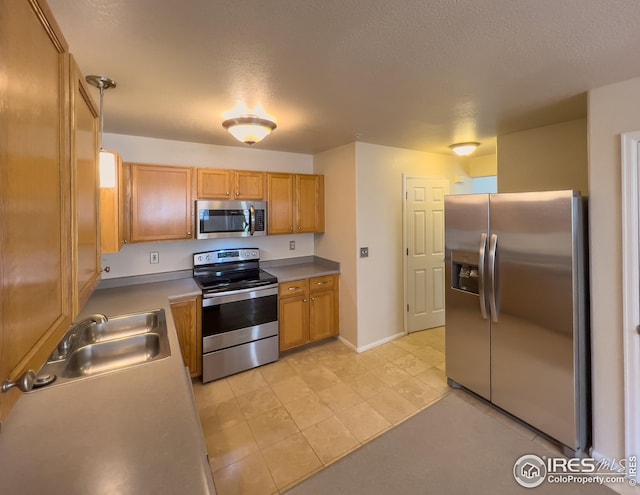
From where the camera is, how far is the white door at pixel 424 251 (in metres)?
3.91

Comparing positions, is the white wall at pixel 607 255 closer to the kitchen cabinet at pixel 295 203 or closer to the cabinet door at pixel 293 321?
the cabinet door at pixel 293 321

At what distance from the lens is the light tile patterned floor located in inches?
77.4

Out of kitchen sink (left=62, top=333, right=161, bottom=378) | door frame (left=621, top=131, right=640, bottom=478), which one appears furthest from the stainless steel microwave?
door frame (left=621, top=131, right=640, bottom=478)

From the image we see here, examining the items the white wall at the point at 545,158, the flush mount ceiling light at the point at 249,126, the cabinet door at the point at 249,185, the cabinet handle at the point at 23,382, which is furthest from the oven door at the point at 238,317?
the white wall at the point at 545,158

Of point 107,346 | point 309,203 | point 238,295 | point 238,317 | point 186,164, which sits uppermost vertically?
point 186,164

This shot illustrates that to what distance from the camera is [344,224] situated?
11.8ft

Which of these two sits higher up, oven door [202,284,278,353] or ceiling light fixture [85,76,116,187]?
ceiling light fixture [85,76,116,187]

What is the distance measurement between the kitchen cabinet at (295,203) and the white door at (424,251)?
44.3 inches

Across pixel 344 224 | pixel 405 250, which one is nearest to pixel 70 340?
pixel 344 224

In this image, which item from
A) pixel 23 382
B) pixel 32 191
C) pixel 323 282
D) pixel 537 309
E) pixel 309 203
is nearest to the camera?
pixel 23 382

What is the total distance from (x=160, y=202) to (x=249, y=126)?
1.23 m

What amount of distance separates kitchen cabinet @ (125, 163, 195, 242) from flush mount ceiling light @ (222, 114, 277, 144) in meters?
0.92

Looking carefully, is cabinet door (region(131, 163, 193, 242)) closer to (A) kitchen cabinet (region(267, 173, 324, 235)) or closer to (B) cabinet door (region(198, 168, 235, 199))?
(B) cabinet door (region(198, 168, 235, 199))

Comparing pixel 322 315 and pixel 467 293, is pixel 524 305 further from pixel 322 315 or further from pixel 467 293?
pixel 322 315
